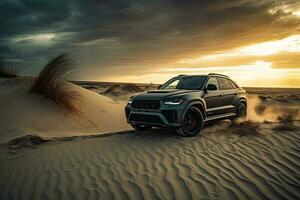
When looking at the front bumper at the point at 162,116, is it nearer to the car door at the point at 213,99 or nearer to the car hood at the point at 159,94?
the car hood at the point at 159,94

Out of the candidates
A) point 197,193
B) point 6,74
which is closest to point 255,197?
point 197,193

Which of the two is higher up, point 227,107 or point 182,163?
point 227,107

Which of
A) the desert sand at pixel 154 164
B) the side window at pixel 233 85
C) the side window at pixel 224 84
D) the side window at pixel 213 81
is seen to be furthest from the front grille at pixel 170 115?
the side window at pixel 233 85

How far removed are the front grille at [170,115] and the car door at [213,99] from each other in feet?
4.42

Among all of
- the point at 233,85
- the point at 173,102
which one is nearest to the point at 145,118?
the point at 173,102

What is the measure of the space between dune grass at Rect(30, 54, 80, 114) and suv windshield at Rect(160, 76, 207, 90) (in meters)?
4.45

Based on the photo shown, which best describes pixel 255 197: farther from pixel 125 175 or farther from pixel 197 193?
pixel 125 175

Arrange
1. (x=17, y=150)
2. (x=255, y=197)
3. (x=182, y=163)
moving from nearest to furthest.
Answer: (x=255, y=197)
(x=182, y=163)
(x=17, y=150)

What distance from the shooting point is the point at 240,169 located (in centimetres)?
580

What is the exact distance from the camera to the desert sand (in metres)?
5.10

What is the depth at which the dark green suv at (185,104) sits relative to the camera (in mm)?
7715

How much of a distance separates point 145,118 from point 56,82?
212 inches

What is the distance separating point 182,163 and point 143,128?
3146 millimetres

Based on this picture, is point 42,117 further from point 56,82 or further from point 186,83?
point 186,83
